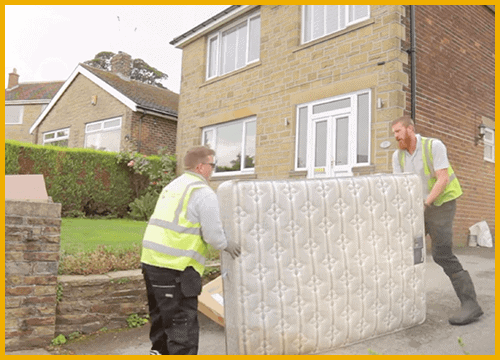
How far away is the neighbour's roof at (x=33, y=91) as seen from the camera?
3333cm

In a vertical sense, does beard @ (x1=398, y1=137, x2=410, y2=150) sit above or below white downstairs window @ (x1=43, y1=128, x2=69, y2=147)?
below

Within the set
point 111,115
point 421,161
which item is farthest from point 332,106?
point 111,115

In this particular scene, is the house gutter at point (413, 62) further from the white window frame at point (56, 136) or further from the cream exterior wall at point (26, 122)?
the cream exterior wall at point (26, 122)

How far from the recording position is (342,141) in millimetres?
8766

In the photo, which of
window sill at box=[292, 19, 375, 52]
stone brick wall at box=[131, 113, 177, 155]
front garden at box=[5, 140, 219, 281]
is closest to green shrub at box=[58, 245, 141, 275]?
front garden at box=[5, 140, 219, 281]

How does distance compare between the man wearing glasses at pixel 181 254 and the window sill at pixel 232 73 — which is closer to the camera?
the man wearing glasses at pixel 181 254

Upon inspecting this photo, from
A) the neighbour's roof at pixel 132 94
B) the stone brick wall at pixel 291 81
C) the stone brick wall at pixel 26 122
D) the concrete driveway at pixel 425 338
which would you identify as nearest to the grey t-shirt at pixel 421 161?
the concrete driveway at pixel 425 338

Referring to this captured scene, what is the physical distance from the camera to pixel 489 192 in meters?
10.1

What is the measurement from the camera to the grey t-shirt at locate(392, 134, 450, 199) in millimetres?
3824

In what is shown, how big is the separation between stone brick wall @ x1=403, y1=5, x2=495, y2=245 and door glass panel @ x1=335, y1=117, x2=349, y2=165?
1.34 meters

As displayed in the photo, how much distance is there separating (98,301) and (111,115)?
13635 mm

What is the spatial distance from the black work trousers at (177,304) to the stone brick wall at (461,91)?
21.0 ft

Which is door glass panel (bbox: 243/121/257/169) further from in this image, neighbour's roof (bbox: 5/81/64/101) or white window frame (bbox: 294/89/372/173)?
neighbour's roof (bbox: 5/81/64/101)

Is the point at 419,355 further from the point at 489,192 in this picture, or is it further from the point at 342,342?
the point at 489,192
